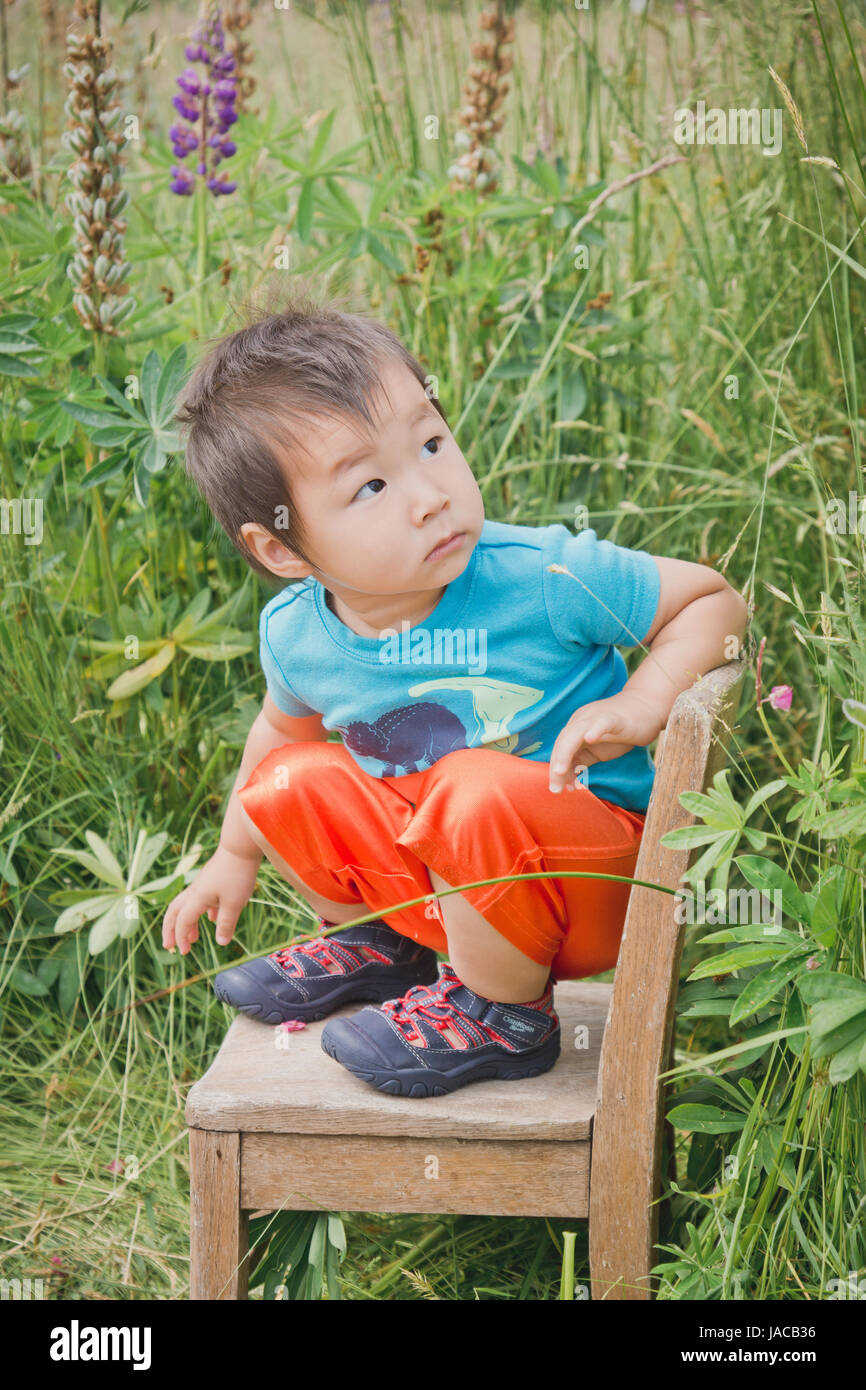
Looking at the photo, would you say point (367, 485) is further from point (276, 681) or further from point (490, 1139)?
point (490, 1139)

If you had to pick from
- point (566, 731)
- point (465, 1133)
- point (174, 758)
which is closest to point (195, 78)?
point (174, 758)

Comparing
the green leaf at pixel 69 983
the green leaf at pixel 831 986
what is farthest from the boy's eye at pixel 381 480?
the green leaf at pixel 69 983

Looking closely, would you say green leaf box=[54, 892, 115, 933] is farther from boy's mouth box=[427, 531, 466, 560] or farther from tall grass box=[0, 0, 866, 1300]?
boy's mouth box=[427, 531, 466, 560]

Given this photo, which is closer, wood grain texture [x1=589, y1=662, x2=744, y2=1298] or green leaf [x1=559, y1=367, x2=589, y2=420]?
wood grain texture [x1=589, y1=662, x2=744, y2=1298]

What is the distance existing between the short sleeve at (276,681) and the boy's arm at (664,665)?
0.34 metres

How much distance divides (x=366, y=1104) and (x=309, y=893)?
0.30m

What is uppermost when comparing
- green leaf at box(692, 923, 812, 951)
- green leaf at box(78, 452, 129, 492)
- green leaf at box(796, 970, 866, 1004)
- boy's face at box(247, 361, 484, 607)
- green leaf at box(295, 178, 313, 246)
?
green leaf at box(295, 178, 313, 246)

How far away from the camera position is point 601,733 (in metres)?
1.15

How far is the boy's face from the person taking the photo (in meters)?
1.19

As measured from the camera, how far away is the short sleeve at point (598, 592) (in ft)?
4.10

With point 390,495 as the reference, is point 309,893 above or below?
below

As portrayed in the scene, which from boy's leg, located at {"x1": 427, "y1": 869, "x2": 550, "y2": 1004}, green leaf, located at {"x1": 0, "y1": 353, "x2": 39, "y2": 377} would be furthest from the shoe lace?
green leaf, located at {"x1": 0, "y1": 353, "x2": 39, "y2": 377}

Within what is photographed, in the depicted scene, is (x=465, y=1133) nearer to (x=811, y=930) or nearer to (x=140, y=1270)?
(x=811, y=930)

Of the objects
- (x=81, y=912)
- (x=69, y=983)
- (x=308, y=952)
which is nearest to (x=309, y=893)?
(x=308, y=952)
